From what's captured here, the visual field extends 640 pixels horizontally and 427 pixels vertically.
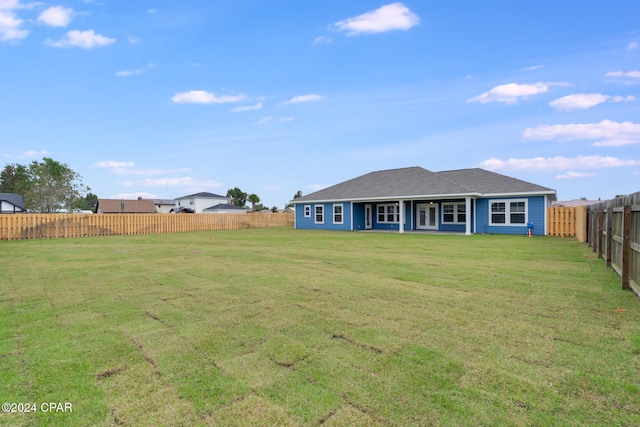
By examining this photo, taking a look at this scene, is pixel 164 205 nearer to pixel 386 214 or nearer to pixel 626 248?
pixel 386 214

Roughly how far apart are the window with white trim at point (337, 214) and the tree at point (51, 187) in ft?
160

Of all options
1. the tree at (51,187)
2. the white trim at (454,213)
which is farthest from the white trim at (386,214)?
the tree at (51,187)

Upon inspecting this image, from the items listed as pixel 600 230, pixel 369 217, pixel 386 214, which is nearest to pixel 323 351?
pixel 600 230

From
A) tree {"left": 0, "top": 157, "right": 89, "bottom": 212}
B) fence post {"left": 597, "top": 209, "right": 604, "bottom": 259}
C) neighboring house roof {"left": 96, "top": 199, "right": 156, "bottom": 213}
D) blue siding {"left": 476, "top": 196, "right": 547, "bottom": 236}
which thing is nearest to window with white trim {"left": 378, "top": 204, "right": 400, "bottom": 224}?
blue siding {"left": 476, "top": 196, "right": 547, "bottom": 236}

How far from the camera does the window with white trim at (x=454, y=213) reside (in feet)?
69.6

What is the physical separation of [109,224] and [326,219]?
14.9 metres

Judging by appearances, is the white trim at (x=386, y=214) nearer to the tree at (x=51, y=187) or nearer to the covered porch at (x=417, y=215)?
the covered porch at (x=417, y=215)

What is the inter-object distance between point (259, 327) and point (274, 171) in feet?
105

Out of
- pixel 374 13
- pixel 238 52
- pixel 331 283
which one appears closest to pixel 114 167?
pixel 238 52

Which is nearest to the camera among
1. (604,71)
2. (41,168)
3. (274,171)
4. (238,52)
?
(604,71)

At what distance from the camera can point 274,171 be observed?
35.2m

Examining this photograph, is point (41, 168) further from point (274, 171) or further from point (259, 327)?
point (259, 327)

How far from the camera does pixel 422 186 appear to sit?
2194 centimetres

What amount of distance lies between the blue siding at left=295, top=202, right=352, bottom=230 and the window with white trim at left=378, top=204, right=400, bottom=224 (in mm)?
2434
